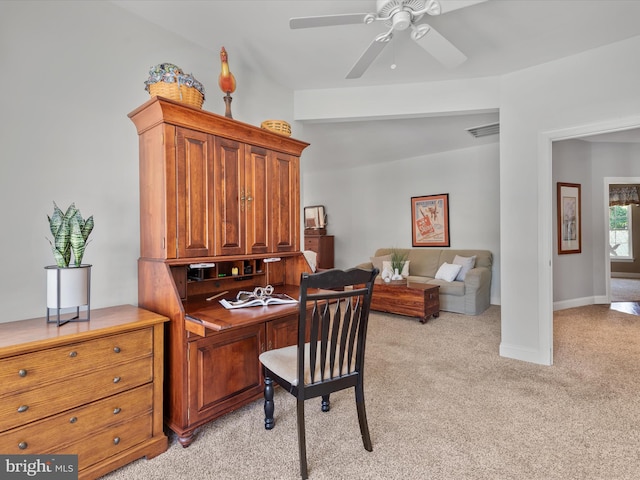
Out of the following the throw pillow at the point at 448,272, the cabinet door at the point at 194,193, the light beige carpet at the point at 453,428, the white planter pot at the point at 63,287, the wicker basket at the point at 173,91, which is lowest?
the light beige carpet at the point at 453,428

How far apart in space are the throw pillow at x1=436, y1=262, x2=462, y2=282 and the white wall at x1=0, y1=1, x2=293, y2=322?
14.4 feet

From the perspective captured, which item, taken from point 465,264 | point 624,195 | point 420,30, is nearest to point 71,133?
point 420,30

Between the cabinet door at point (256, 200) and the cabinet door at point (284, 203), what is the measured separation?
0.06 m

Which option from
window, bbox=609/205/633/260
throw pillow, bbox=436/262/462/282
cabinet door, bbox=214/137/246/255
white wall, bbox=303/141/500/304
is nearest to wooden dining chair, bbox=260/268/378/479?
cabinet door, bbox=214/137/246/255

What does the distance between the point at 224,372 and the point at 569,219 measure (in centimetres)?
578

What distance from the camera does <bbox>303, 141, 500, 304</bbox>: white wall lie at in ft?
18.1

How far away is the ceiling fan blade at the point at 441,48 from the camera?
6.48 ft

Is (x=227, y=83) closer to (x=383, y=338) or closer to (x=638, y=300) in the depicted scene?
(x=383, y=338)

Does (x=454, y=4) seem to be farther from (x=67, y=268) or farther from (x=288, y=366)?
(x=67, y=268)

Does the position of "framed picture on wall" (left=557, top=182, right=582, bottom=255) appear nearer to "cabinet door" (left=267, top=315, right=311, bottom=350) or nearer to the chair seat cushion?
"cabinet door" (left=267, top=315, right=311, bottom=350)

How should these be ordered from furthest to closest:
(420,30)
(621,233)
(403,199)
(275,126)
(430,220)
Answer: (621,233)
(403,199)
(430,220)
(275,126)
(420,30)

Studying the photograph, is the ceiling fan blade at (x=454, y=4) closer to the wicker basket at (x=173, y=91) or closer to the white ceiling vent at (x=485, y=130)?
the wicker basket at (x=173, y=91)

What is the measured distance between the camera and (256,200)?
2428mm

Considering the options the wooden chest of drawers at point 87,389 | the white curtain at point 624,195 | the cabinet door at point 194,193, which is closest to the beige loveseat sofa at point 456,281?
the cabinet door at point 194,193
